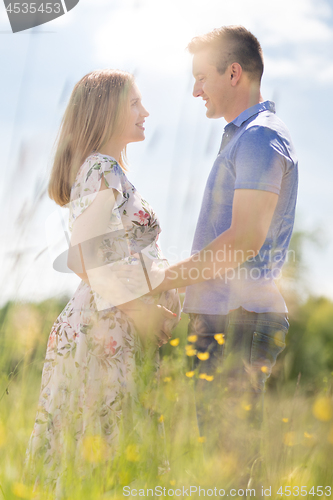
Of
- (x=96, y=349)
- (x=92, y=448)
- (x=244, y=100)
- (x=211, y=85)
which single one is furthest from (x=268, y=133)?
(x=92, y=448)

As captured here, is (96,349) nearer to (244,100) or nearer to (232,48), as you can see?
(244,100)

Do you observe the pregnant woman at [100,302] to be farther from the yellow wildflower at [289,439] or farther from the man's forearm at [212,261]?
the yellow wildflower at [289,439]

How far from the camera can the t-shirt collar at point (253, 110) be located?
1865 millimetres

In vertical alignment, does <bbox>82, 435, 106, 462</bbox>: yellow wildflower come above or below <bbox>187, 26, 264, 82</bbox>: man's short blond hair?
below

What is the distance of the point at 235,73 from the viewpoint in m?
2.02

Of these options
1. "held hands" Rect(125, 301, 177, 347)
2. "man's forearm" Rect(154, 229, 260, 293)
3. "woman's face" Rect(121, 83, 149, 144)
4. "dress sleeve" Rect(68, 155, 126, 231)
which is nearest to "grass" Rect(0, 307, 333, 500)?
"held hands" Rect(125, 301, 177, 347)

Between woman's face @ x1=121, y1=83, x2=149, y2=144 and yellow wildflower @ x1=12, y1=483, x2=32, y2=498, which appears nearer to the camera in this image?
yellow wildflower @ x1=12, y1=483, x2=32, y2=498

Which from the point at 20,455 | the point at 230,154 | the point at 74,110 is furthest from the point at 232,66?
the point at 20,455

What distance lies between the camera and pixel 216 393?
160 cm

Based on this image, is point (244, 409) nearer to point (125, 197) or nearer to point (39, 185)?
point (125, 197)

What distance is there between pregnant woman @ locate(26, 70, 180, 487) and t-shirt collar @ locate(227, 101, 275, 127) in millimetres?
485

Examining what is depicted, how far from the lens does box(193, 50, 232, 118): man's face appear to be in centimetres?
203

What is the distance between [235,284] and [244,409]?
48cm

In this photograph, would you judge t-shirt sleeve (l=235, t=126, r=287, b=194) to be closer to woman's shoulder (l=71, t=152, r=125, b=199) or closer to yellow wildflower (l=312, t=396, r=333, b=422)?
woman's shoulder (l=71, t=152, r=125, b=199)
